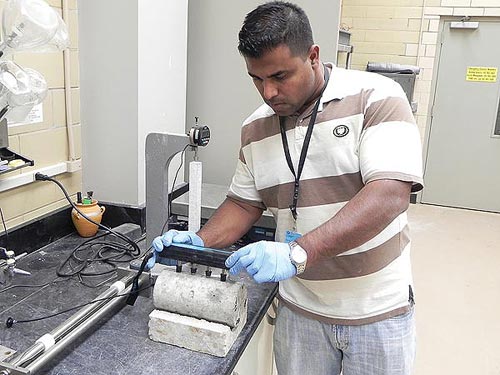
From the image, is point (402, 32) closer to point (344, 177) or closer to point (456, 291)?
point (456, 291)

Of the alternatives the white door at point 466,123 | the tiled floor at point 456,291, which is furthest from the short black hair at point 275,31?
the white door at point 466,123

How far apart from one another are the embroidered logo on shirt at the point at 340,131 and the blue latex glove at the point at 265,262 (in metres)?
0.33

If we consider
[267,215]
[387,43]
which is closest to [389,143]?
[267,215]

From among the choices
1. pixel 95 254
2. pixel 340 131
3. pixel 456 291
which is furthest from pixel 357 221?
pixel 456 291

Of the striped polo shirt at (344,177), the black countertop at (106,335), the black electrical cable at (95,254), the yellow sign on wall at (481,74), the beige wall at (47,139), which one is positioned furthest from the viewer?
the yellow sign on wall at (481,74)

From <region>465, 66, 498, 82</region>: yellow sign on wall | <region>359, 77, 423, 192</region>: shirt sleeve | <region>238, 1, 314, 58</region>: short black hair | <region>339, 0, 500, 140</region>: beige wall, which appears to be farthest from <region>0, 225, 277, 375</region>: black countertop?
<region>465, 66, 498, 82</region>: yellow sign on wall

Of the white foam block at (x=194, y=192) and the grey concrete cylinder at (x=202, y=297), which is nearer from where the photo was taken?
the grey concrete cylinder at (x=202, y=297)

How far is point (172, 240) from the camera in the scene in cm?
115

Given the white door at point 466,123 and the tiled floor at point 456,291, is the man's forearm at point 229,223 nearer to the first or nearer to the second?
the tiled floor at point 456,291

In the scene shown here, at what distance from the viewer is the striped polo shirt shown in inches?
43.6

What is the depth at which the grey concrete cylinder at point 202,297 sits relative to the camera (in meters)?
1.05

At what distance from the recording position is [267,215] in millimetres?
1664

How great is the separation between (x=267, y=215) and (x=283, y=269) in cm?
66

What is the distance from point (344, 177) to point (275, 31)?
15.1 inches
